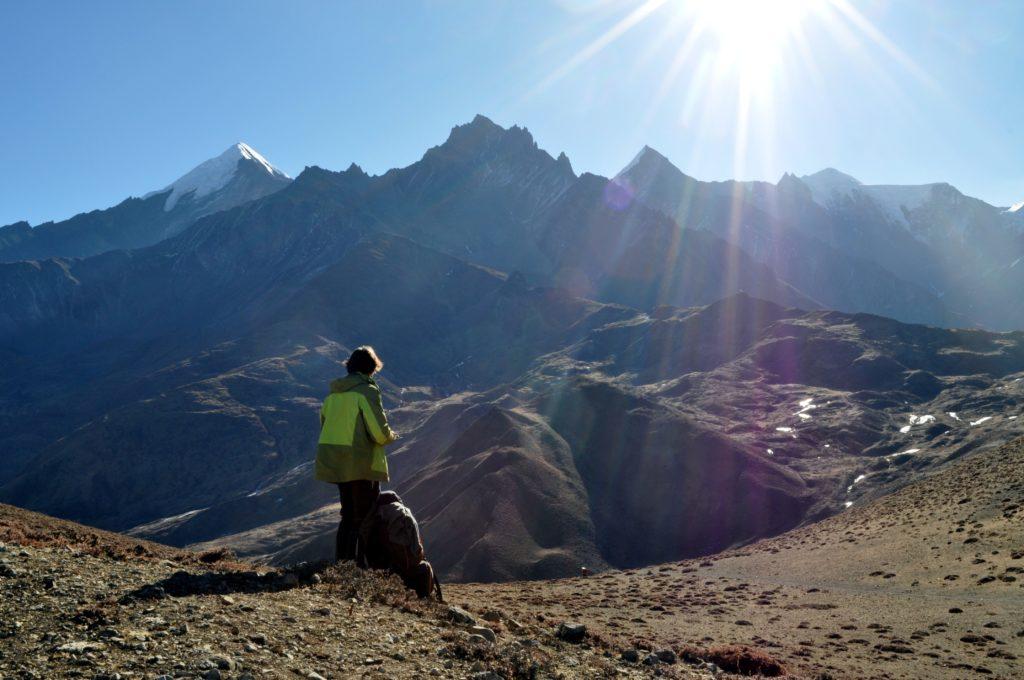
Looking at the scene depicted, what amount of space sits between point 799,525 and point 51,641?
83.1 m

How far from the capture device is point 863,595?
36938mm

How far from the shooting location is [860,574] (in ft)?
141

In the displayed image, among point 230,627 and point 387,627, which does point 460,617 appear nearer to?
point 387,627

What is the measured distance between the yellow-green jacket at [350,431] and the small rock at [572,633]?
5.26m

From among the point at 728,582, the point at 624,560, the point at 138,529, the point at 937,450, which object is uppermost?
the point at 937,450

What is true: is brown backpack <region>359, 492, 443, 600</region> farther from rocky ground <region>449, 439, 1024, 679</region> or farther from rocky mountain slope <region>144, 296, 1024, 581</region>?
rocky mountain slope <region>144, 296, 1024, 581</region>

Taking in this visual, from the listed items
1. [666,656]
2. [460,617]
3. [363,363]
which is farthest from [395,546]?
[666,656]

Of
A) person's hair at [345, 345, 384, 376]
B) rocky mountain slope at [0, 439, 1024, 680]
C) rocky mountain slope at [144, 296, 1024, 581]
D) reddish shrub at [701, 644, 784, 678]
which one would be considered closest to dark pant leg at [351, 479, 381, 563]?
rocky mountain slope at [0, 439, 1024, 680]

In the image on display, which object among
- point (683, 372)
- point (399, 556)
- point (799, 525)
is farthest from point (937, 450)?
point (399, 556)

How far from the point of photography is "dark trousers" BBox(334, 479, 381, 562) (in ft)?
41.7

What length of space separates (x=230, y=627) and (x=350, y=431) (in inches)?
160

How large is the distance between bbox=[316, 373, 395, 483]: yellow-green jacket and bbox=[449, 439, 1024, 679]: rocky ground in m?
7.09

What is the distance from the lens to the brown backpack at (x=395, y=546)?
12.9m

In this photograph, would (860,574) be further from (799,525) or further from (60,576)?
(60,576)
